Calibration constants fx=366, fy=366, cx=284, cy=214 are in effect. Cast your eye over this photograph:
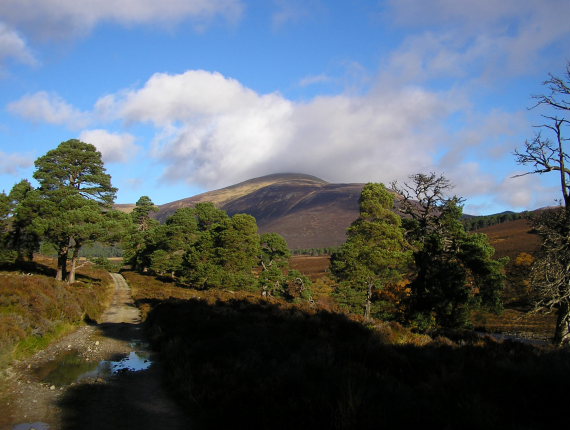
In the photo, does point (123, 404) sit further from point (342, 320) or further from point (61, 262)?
point (61, 262)

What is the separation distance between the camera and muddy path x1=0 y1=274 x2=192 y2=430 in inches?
272

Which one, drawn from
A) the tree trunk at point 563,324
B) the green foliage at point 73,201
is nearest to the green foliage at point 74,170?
the green foliage at point 73,201

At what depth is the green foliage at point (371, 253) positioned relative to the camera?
2808 centimetres

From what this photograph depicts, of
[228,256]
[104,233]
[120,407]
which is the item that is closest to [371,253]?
[228,256]

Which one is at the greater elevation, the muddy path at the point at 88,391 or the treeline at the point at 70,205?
the treeline at the point at 70,205

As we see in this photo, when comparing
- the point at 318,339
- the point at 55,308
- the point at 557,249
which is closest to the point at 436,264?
the point at 557,249

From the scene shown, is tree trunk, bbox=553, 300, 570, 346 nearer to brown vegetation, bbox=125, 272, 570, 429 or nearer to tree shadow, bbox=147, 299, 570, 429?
brown vegetation, bbox=125, 272, 570, 429

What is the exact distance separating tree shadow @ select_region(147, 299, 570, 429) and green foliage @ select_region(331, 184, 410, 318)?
16395 mm

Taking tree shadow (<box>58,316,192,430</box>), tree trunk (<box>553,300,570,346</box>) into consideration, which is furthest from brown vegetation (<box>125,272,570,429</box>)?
tree trunk (<box>553,300,570,346</box>)

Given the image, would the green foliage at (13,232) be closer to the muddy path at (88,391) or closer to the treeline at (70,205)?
the treeline at (70,205)

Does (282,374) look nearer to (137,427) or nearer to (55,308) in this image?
(137,427)

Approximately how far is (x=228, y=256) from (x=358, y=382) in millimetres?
32437

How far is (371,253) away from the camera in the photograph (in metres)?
28.1

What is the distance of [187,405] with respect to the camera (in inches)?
302
